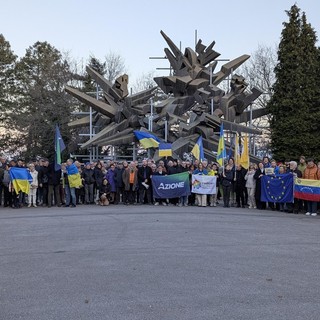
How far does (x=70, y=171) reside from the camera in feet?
62.7

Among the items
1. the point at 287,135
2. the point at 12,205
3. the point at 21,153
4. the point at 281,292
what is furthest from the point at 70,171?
the point at 21,153

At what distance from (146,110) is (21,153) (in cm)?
2257

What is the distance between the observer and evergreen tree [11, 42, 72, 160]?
4372cm

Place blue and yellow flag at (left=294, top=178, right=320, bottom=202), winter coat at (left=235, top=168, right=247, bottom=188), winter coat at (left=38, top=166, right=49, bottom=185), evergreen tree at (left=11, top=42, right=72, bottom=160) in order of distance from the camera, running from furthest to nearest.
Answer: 1. evergreen tree at (left=11, top=42, right=72, bottom=160)
2. winter coat at (left=38, top=166, right=49, bottom=185)
3. winter coat at (left=235, top=168, right=247, bottom=188)
4. blue and yellow flag at (left=294, top=178, right=320, bottom=202)

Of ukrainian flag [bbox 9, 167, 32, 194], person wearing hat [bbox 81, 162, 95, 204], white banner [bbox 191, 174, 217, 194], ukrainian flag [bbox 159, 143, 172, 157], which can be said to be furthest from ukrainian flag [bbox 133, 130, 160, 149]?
ukrainian flag [bbox 9, 167, 32, 194]

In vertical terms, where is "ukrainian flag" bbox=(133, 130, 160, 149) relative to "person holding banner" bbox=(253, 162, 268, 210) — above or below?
above

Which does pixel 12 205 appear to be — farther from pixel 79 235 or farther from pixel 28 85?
pixel 28 85

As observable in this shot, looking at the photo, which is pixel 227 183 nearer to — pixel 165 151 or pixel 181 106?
pixel 165 151

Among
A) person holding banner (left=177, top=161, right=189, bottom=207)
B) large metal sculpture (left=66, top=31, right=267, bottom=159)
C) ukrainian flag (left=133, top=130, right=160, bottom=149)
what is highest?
large metal sculpture (left=66, top=31, right=267, bottom=159)

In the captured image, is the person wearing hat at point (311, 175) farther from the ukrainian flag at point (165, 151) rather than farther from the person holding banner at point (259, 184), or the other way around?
the ukrainian flag at point (165, 151)

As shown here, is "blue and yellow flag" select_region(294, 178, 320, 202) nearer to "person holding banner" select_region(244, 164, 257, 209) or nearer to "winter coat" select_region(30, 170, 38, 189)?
"person holding banner" select_region(244, 164, 257, 209)

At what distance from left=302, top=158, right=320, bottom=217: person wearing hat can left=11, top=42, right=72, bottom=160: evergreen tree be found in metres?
29.7

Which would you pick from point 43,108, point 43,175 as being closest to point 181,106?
point 43,175

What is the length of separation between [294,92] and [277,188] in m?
14.8
